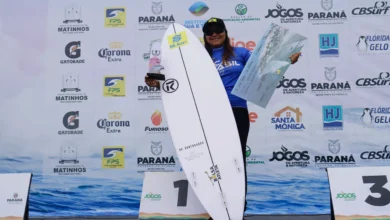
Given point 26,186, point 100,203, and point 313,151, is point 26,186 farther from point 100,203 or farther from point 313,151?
point 313,151

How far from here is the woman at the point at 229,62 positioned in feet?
7.56

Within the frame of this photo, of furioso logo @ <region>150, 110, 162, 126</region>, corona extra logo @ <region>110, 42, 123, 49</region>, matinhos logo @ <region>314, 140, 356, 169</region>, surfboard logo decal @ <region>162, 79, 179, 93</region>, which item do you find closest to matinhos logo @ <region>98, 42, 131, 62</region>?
corona extra logo @ <region>110, 42, 123, 49</region>

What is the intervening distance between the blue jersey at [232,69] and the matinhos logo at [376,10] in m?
1.65

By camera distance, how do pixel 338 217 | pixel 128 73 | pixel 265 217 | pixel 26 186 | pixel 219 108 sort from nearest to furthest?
pixel 338 217 → pixel 219 108 → pixel 26 186 → pixel 265 217 → pixel 128 73

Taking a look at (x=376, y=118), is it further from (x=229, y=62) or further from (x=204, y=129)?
(x=204, y=129)

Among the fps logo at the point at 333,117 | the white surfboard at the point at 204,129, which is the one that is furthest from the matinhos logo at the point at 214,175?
the fps logo at the point at 333,117

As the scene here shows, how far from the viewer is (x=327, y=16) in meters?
3.44

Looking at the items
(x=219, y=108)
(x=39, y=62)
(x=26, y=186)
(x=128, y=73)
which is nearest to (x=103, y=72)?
(x=128, y=73)

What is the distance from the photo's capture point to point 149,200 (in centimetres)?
238

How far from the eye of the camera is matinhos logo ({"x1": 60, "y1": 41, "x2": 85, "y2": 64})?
3.56m

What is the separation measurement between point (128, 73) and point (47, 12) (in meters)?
0.97

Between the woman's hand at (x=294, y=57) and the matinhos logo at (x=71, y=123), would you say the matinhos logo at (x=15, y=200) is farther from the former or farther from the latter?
the woman's hand at (x=294, y=57)

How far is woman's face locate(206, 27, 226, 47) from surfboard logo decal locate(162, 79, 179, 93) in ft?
1.09

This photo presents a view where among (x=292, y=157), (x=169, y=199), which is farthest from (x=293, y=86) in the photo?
(x=169, y=199)
